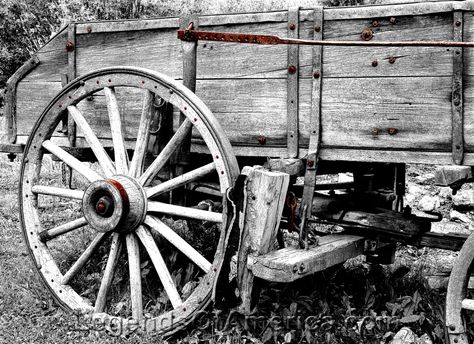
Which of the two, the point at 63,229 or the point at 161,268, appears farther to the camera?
the point at 63,229

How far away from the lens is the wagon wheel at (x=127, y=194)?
3.60m

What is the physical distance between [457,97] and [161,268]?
1.86 meters

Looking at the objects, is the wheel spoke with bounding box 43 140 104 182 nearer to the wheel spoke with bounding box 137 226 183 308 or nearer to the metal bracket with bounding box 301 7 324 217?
the wheel spoke with bounding box 137 226 183 308

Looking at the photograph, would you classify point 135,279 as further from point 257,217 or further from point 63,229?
point 257,217

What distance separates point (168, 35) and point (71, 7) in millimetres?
9761

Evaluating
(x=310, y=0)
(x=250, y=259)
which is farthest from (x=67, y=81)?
(x=310, y=0)

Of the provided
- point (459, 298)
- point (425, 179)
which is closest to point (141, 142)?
point (459, 298)

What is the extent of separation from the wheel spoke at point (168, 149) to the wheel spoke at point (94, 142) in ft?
0.79

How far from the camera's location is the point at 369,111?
3.46 m

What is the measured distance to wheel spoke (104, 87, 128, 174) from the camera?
3930 millimetres

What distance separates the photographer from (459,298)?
3158mm

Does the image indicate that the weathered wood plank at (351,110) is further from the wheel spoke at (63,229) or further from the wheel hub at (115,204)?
the wheel spoke at (63,229)

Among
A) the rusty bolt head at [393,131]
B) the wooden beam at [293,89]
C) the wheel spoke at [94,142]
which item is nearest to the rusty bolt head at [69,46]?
the wheel spoke at [94,142]

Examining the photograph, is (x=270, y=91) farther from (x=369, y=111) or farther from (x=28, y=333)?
(x=28, y=333)
